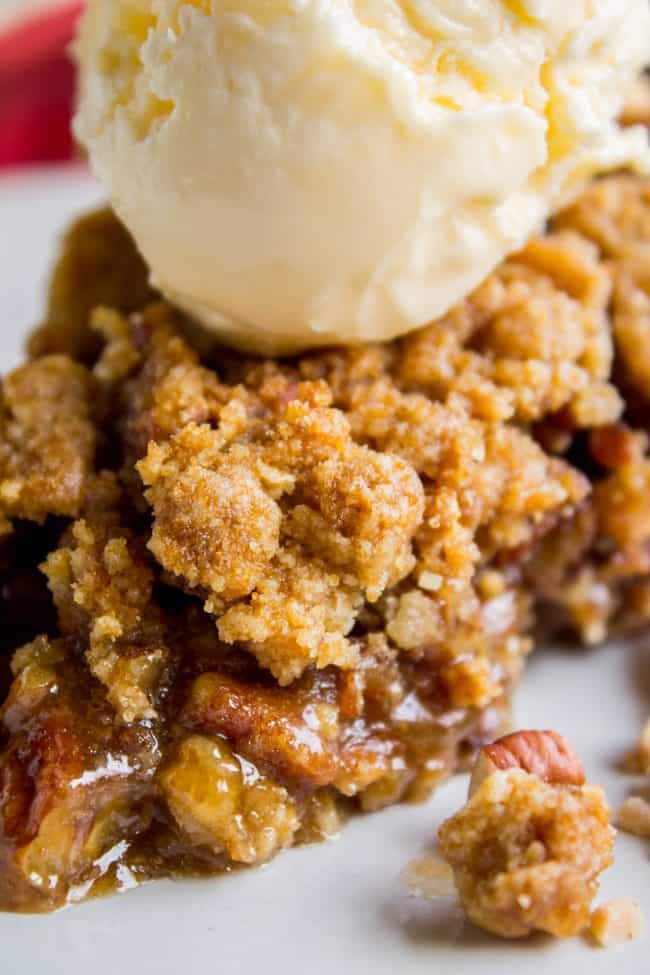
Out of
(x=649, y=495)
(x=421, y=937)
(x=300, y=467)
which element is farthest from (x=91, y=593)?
(x=649, y=495)

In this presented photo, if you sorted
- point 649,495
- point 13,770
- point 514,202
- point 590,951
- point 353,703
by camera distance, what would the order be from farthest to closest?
1. point 649,495
2. point 514,202
3. point 353,703
4. point 13,770
5. point 590,951

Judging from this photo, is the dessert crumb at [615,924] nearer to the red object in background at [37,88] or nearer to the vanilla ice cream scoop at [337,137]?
the vanilla ice cream scoop at [337,137]

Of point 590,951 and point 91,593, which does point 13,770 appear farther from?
point 590,951

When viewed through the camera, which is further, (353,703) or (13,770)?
(353,703)

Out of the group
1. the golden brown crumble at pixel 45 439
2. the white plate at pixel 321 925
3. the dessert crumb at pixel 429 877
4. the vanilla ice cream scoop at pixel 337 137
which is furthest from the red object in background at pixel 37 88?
the dessert crumb at pixel 429 877

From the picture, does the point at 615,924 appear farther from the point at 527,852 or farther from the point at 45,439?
the point at 45,439

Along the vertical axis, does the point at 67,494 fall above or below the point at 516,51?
below

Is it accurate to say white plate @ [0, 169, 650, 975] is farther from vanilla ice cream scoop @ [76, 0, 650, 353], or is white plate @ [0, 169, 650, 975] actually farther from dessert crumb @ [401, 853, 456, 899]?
vanilla ice cream scoop @ [76, 0, 650, 353]
